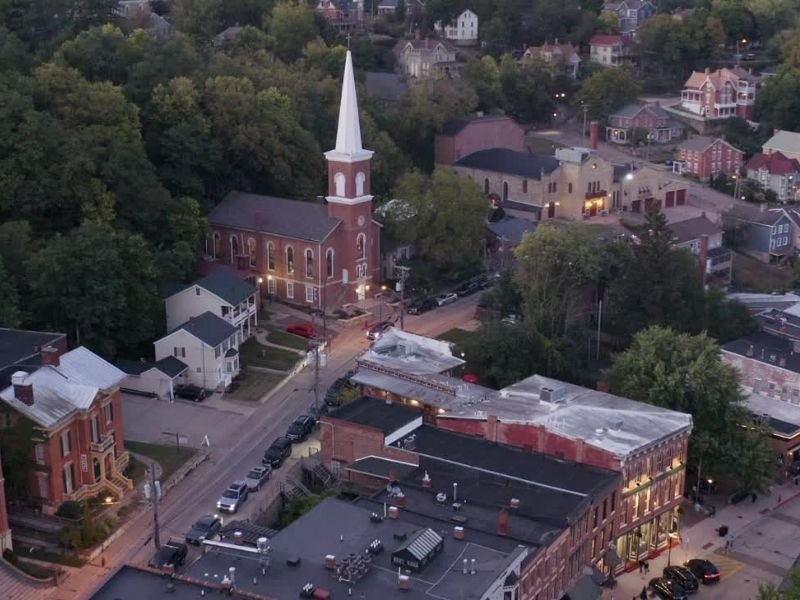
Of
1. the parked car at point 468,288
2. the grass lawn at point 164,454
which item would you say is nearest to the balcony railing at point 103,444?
the grass lawn at point 164,454

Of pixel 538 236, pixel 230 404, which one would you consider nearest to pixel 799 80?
pixel 538 236

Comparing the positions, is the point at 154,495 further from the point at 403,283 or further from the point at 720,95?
the point at 720,95

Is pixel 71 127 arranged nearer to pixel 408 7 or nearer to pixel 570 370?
pixel 570 370

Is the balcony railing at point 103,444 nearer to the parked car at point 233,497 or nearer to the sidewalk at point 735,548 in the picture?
the parked car at point 233,497

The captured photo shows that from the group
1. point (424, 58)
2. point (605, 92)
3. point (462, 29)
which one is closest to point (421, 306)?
point (605, 92)

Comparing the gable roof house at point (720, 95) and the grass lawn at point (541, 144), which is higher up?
the gable roof house at point (720, 95)
